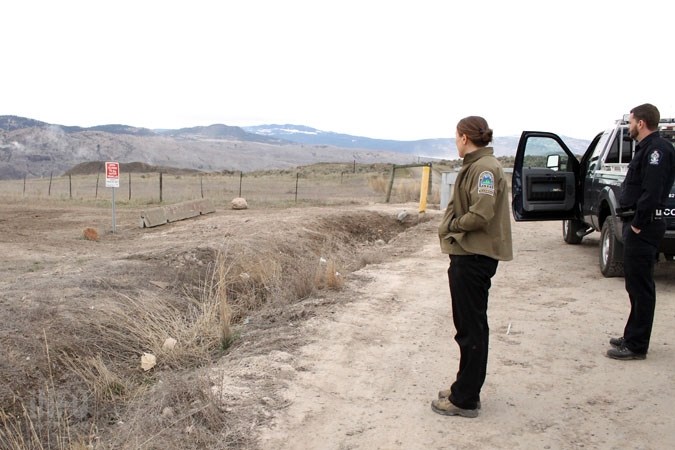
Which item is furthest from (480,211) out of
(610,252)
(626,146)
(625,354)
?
(626,146)

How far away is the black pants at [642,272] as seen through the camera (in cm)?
506

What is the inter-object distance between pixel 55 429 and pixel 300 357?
6.60 feet

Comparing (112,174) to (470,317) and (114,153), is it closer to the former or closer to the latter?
(470,317)

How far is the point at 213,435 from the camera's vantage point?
13.3 ft

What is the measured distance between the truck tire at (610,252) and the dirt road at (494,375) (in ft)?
0.45

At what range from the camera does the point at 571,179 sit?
9.92 meters

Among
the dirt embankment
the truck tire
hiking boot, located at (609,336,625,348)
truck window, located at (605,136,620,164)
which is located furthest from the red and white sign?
hiking boot, located at (609,336,625,348)

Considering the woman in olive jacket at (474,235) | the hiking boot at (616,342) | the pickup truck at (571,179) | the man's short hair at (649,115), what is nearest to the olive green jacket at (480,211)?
the woman in olive jacket at (474,235)

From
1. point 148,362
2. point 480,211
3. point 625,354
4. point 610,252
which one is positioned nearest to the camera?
point 480,211

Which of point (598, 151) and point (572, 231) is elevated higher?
point (598, 151)

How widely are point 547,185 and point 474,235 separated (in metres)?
6.36

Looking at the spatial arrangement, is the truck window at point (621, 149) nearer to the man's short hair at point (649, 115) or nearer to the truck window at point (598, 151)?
the truck window at point (598, 151)

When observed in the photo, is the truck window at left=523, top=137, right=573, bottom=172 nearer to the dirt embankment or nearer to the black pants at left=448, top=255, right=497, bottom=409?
the dirt embankment

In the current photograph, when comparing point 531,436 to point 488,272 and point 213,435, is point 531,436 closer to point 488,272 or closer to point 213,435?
point 488,272
